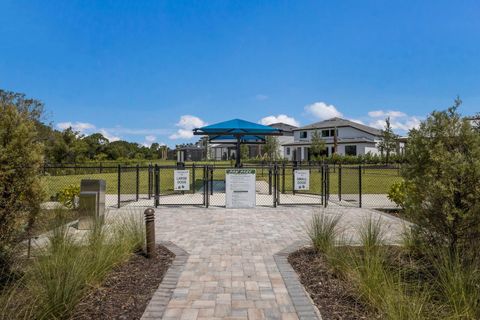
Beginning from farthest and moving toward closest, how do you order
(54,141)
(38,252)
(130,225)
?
(54,141)
(130,225)
(38,252)

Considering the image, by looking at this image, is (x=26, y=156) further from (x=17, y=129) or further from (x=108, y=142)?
(x=108, y=142)

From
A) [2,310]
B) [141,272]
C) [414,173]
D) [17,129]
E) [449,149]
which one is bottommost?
[141,272]

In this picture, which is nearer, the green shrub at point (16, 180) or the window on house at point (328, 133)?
the green shrub at point (16, 180)

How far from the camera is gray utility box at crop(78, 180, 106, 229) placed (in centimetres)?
700

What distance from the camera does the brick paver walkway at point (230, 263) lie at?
3275 mm

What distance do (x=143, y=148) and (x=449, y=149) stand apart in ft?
261

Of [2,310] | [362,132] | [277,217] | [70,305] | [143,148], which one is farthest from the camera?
[143,148]

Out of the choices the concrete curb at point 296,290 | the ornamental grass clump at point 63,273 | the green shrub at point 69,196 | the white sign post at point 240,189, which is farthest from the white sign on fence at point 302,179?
the ornamental grass clump at point 63,273

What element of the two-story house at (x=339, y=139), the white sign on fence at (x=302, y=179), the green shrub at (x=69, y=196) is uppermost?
the two-story house at (x=339, y=139)

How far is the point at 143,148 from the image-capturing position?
78.9 m

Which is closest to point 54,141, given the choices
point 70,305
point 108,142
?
point 108,142

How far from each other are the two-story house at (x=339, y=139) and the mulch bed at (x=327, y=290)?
41100mm

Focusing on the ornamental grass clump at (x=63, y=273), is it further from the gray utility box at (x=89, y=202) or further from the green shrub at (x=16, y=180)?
the gray utility box at (x=89, y=202)

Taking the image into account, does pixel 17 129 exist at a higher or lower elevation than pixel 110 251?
higher
